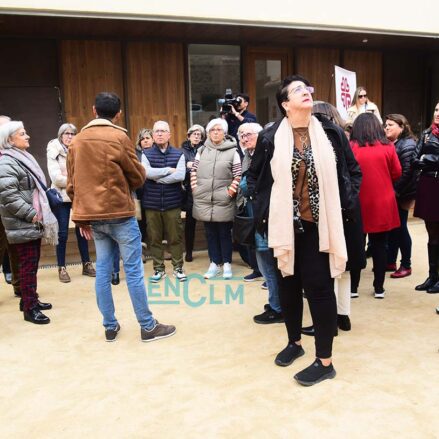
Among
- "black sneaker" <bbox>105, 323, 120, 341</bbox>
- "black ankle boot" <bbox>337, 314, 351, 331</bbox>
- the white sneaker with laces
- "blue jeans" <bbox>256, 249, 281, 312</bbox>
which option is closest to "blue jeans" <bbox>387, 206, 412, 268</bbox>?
"black ankle boot" <bbox>337, 314, 351, 331</bbox>

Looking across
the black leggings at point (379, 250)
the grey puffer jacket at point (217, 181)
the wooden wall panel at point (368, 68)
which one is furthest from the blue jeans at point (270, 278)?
the wooden wall panel at point (368, 68)

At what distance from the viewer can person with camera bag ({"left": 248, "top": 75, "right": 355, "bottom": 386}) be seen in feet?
A: 9.01

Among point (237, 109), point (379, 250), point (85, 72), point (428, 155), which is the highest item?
point (85, 72)

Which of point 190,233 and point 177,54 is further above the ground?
point 177,54

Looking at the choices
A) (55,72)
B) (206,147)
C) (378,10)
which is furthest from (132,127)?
(378,10)

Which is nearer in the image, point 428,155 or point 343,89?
point 428,155

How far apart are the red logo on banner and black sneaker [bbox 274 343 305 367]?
4.71 m

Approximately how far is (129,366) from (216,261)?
2.24 metres

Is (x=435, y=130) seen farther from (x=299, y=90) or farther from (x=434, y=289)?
(x=299, y=90)

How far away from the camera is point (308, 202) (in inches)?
110

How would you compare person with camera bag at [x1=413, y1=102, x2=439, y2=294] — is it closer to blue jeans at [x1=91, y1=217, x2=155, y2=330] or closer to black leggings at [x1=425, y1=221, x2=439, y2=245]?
black leggings at [x1=425, y1=221, x2=439, y2=245]

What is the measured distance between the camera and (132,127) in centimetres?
823

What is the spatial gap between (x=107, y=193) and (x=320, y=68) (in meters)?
7.01

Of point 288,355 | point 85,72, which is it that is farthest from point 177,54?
point 288,355
